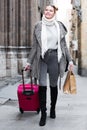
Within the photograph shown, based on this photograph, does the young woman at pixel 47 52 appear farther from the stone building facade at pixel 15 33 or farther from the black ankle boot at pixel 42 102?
the stone building facade at pixel 15 33

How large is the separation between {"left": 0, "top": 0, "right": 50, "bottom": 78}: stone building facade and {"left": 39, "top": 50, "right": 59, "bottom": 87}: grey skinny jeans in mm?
10097

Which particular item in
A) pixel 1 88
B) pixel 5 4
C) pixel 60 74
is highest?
pixel 5 4

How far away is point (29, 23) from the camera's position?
21438 mm

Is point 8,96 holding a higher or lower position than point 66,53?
lower

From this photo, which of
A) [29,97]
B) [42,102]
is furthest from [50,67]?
[29,97]

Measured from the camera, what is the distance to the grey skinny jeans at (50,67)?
24.9 ft

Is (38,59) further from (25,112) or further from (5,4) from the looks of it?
(5,4)

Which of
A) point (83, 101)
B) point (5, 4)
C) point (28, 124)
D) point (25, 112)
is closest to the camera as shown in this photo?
point (28, 124)

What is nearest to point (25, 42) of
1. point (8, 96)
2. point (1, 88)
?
point (1, 88)

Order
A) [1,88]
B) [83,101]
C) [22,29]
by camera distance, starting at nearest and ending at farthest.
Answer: [83,101] → [1,88] → [22,29]

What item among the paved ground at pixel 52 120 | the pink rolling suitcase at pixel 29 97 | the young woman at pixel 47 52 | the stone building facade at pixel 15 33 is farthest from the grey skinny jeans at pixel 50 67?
the stone building facade at pixel 15 33

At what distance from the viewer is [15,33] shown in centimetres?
2028

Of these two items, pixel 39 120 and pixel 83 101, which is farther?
pixel 83 101

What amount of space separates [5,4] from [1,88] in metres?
6.36
